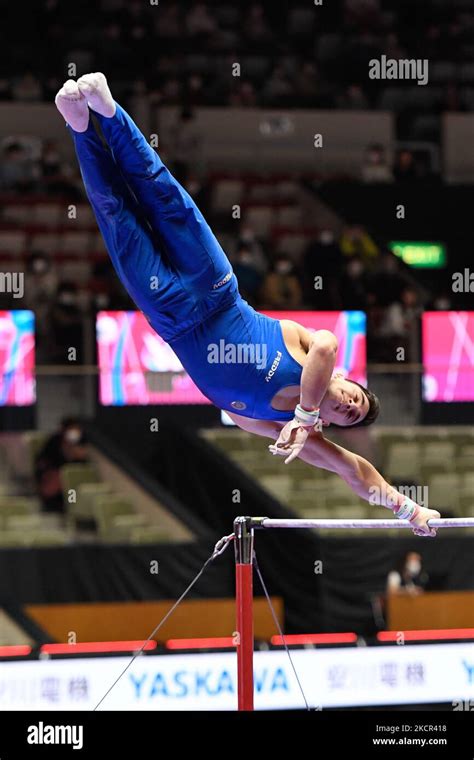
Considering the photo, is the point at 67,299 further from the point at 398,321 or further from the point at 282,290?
the point at 398,321

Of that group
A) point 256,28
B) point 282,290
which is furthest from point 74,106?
point 256,28

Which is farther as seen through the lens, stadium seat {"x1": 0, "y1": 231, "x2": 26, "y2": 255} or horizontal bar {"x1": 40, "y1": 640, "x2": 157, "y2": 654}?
stadium seat {"x1": 0, "y1": 231, "x2": 26, "y2": 255}

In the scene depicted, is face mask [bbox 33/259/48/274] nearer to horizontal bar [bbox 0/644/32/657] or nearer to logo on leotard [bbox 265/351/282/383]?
horizontal bar [bbox 0/644/32/657]

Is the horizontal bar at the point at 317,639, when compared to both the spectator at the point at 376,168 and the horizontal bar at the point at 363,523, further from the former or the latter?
the spectator at the point at 376,168

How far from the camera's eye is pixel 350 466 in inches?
247

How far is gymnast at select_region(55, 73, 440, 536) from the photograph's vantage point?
5855 mm

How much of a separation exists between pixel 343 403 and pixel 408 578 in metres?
5.26

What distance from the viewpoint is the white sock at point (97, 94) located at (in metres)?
5.71

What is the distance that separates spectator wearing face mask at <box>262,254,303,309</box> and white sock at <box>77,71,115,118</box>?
22.5 feet

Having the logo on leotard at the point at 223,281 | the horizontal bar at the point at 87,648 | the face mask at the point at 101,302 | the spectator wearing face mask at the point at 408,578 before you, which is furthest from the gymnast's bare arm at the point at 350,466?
the face mask at the point at 101,302

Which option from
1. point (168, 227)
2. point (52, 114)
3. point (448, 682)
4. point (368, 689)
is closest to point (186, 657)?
point (368, 689)

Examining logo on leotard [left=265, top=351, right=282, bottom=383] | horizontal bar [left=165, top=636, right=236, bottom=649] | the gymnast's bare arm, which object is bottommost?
horizontal bar [left=165, top=636, right=236, bottom=649]

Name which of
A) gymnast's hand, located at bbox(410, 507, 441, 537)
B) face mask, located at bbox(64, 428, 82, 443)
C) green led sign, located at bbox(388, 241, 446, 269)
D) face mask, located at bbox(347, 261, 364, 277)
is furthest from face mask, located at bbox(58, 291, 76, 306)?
gymnast's hand, located at bbox(410, 507, 441, 537)
